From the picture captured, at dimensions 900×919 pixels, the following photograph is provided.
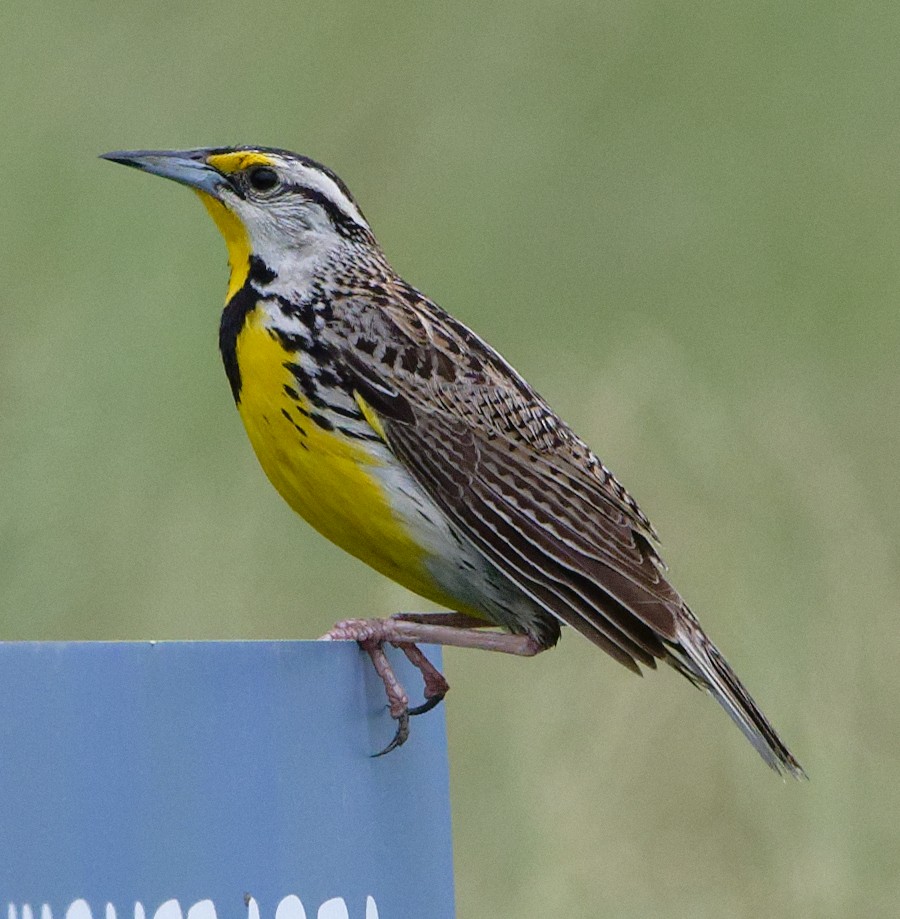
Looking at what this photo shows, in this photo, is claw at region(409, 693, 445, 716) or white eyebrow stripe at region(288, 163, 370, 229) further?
white eyebrow stripe at region(288, 163, 370, 229)

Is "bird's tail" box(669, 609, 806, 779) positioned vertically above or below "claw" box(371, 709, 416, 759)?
above

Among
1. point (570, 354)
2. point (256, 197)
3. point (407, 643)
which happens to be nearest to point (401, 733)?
point (407, 643)

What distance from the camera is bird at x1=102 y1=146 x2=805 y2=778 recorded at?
1865 mm

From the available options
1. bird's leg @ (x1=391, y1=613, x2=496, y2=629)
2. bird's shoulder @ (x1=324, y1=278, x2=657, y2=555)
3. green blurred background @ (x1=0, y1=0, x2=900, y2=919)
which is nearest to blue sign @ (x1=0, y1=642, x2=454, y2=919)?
bird's shoulder @ (x1=324, y1=278, x2=657, y2=555)

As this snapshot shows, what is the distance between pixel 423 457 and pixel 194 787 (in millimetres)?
615

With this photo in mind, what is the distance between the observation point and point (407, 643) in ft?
5.75

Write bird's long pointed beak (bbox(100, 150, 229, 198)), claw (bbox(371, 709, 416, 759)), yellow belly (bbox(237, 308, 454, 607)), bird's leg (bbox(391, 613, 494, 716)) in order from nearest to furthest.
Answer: claw (bbox(371, 709, 416, 759)), bird's leg (bbox(391, 613, 494, 716)), yellow belly (bbox(237, 308, 454, 607)), bird's long pointed beak (bbox(100, 150, 229, 198))

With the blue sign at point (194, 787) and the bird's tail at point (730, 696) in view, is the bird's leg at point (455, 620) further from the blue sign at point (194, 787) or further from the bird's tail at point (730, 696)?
the blue sign at point (194, 787)

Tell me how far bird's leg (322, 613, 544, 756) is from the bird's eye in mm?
376

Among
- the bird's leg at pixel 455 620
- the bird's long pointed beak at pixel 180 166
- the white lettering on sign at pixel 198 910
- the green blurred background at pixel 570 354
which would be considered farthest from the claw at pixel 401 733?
the green blurred background at pixel 570 354

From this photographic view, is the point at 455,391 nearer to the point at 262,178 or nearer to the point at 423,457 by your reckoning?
the point at 423,457

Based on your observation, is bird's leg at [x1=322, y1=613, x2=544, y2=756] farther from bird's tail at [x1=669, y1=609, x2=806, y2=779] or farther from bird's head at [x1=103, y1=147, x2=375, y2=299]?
bird's head at [x1=103, y1=147, x2=375, y2=299]

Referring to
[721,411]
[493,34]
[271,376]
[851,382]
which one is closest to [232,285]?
[271,376]

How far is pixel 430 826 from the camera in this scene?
1552 millimetres
